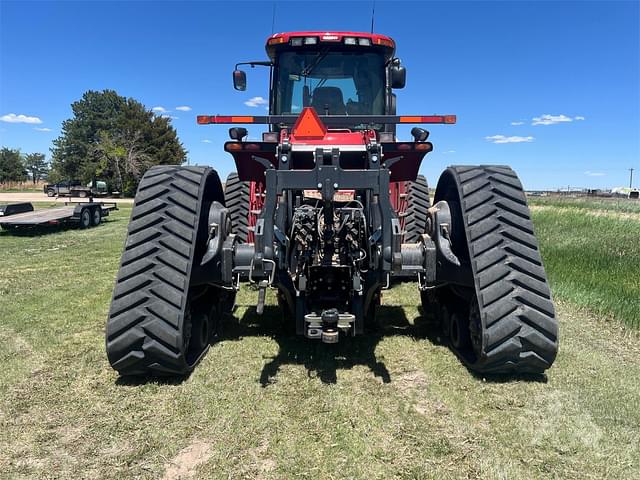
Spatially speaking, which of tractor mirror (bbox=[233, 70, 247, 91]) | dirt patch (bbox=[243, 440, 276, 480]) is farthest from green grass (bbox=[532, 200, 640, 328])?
tractor mirror (bbox=[233, 70, 247, 91])

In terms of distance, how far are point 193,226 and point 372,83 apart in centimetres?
306

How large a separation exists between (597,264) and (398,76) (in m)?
4.82

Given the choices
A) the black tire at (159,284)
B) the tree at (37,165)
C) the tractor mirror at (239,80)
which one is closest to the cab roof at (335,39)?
the tractor mirror at (239,80)

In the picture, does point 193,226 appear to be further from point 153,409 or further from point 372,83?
point 372,83

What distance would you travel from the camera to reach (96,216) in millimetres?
15383

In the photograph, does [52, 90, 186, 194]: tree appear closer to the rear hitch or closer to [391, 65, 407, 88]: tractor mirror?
[391, 65, 407, 88]: tractor mirror

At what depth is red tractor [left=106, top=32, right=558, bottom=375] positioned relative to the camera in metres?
3.25

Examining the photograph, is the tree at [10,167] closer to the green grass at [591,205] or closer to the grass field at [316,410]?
the green grass at [591,205]

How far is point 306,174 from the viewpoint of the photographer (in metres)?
3.37

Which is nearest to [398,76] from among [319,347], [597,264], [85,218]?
[319,347]

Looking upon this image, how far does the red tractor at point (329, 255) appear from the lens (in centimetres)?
325

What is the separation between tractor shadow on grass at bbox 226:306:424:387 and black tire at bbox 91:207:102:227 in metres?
→ 12.0

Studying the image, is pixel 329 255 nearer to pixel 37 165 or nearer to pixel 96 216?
pixel 96 216

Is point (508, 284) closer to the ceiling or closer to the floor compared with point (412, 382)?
closer to the ceiling
